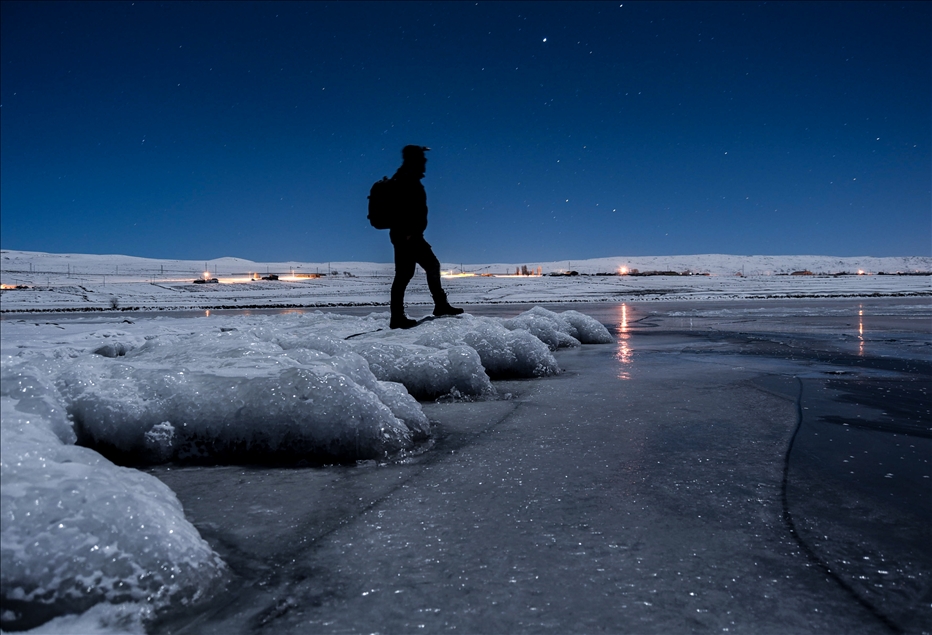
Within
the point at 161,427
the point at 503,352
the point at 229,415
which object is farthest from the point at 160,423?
the point at 503,352

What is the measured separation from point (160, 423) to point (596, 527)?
1558 millimetres

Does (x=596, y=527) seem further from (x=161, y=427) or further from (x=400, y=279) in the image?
(x=400, y=279)

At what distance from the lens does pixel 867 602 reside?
110 cm

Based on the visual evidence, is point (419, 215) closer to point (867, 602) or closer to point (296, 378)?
point (296, 378)

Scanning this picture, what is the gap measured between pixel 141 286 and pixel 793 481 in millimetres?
28081

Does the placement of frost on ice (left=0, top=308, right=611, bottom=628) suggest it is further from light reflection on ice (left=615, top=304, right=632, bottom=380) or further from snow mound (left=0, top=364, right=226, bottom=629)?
light reflection on ice (left=615, top=304, right=632, bottom=380)

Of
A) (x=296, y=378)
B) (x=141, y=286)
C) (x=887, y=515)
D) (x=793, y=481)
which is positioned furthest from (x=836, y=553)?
(x=141, y=286)

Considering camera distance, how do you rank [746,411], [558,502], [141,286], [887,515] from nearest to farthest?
[887,515]
[558,502]
[746,411]
[141,286]

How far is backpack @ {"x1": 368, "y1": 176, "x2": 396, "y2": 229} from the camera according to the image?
17.2 ft

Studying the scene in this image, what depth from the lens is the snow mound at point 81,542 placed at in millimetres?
1024

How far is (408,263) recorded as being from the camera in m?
5.36

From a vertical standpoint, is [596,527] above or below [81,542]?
below

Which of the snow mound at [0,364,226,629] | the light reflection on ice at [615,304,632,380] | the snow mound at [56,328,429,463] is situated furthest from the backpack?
the snow mound at [0,364,226,629]

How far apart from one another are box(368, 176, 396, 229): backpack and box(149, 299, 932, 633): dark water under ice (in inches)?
115
